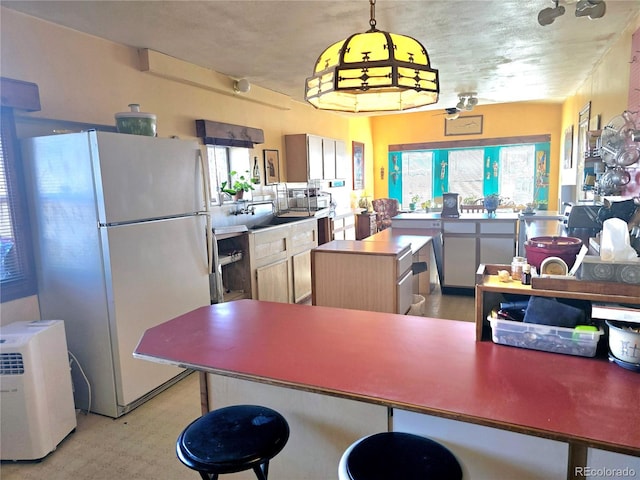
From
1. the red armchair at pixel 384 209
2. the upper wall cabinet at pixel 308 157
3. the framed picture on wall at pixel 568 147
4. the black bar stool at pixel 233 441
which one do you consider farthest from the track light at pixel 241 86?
the framed picture on wall at pixel 568 147

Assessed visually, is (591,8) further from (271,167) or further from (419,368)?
(271,167)

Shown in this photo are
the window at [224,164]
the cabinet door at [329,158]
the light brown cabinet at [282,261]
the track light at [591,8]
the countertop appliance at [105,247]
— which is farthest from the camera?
the cabinet door at [329,158]

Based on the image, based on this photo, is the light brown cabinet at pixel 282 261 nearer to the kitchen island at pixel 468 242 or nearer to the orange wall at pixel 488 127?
the kitchen island at pixel 468 242

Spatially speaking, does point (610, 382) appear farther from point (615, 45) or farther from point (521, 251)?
point (521, 251)

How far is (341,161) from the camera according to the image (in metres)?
6.82

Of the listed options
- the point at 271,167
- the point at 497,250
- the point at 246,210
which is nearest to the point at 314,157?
the point at 271,167

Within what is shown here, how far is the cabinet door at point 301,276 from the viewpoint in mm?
4746

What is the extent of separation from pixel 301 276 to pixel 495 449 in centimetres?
370

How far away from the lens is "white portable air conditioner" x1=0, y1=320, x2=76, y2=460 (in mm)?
2209

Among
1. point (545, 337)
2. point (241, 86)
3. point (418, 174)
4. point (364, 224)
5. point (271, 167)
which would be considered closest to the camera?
point (545, 337)

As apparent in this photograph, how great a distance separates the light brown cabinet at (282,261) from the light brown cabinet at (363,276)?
2.88ft

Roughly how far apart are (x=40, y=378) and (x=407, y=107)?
244 cm

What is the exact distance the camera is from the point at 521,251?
524cm

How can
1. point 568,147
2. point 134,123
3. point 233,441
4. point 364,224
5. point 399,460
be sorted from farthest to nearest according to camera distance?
point 364,224 < point 568,147 < point 134,123 < point 233,441 < point 399,460
